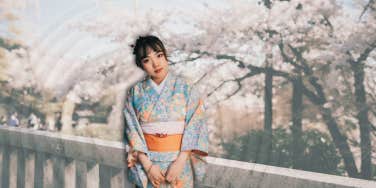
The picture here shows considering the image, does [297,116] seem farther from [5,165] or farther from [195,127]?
[195,127]

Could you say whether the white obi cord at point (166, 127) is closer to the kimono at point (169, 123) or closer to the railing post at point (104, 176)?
the kimono at point (169, 123)

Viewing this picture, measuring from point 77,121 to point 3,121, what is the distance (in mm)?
1821

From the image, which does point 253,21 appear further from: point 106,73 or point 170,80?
point 170,80

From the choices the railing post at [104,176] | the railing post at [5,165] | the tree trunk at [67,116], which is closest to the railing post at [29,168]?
the railing post at [5,165]

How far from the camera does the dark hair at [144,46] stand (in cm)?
140

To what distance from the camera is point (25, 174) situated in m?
2.60

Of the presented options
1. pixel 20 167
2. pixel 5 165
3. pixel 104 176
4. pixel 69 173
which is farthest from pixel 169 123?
pixel 5 165

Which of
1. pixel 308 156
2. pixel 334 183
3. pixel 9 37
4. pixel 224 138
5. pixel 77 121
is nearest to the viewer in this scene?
pixel 334 183

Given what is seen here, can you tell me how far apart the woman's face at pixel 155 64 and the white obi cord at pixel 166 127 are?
158 millimetres

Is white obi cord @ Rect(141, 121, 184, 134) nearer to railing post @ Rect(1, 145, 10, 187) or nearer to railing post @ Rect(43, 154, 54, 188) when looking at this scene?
railing post @ Rect(43, 154, 54, 188)

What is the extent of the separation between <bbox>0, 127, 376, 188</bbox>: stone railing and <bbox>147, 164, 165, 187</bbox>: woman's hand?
0.68 feet

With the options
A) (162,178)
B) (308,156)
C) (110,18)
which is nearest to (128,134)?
(162,178)

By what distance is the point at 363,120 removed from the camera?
4.18 m

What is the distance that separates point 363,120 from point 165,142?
11.0 feet
